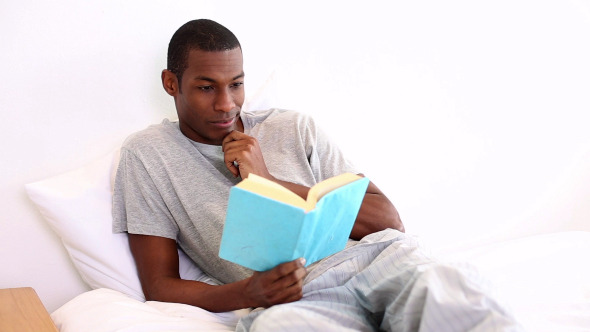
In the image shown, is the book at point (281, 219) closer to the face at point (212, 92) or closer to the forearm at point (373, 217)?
the forearm at point (373, 217)

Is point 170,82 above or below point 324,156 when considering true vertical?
above

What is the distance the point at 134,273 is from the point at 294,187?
47 cm

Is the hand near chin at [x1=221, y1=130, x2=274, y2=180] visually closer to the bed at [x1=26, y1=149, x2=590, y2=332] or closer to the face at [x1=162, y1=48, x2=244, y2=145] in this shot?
the face at [x1=162, y1=48, x2=244, y2=145]

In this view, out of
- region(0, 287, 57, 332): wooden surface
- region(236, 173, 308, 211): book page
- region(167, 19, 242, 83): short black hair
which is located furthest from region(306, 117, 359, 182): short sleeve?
region(0, 287, 57, 332): wooden surface

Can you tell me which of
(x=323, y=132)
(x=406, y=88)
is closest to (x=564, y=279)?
(x=323, y=132)

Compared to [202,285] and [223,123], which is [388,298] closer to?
[202,285]

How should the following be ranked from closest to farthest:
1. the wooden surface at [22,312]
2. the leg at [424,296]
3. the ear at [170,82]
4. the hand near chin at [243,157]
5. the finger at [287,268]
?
the leg at [424,296] → the finger at [287,268] → the wooden surface at [22,312] → the hand near chin at [243,157] → the ear at [170,82]

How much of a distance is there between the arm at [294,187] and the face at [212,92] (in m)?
0.06

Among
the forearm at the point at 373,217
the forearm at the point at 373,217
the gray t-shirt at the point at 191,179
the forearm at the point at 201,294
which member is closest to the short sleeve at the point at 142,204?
the gray t-shirt at the point at 191,179

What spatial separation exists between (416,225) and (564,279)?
0.72m

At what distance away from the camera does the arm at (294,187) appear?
1.56 m

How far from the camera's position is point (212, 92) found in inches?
64.2

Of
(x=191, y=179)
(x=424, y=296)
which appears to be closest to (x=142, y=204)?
(x=191, y=179)

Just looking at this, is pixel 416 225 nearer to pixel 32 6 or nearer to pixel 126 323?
pixel 126 323
